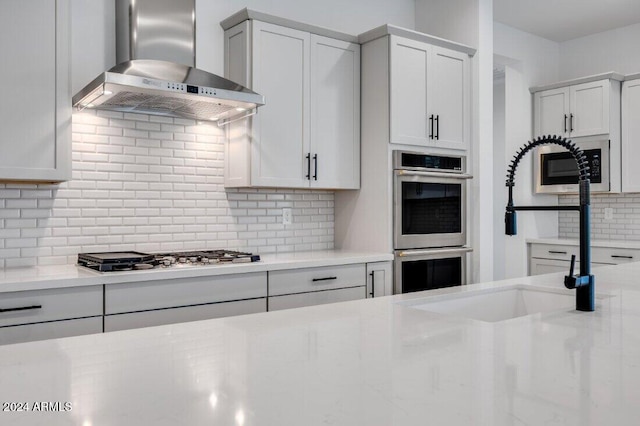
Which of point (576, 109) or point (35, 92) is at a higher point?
point (576, 109)

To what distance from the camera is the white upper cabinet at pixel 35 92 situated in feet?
8.25

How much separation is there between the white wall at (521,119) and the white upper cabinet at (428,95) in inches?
60.4

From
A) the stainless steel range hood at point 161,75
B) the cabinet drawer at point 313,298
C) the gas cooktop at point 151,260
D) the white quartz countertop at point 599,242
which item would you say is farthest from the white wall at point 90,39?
the white quartz countertop at point 599,242

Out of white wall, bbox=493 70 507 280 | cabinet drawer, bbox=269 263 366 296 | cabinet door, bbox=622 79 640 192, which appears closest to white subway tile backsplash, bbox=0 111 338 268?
cabinet drawer, bbox=269 263 366 296

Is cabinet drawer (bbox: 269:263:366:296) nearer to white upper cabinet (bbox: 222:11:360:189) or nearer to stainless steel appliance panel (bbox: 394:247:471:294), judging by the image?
stainless steel appliance panel (bbox: 394:247:471:294)

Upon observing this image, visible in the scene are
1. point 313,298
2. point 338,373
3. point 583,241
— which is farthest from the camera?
point 313,298

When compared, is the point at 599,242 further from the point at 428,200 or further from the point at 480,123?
the point at 428,200

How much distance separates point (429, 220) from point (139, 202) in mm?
1964

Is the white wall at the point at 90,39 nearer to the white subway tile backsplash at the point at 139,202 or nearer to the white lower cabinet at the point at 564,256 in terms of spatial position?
the white subway tile backsplash at the point at 139,202

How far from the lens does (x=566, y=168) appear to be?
17.2 feet

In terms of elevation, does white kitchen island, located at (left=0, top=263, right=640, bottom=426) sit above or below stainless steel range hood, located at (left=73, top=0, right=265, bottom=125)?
below

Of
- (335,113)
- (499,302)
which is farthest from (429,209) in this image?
(499,302)

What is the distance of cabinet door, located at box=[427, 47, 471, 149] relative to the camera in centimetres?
392

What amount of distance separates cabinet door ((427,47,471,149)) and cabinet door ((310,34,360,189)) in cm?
56
